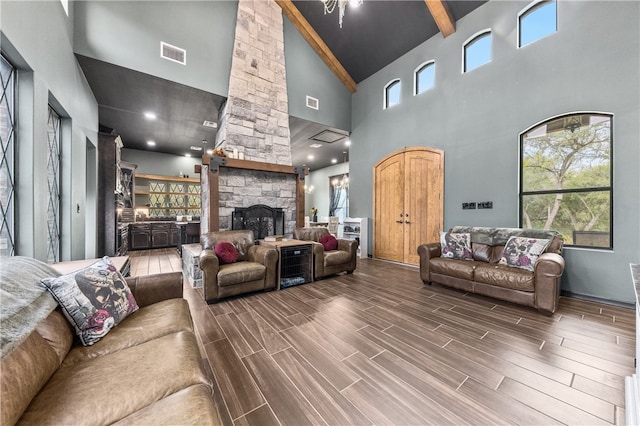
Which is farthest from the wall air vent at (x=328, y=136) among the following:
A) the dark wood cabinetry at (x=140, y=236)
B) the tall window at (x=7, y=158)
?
the dark wood cabinetry at (x=140, y=236)

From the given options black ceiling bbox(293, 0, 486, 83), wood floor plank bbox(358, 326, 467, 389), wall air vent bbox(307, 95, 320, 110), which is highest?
black ceiling bbox(293, 0, 486, 83)

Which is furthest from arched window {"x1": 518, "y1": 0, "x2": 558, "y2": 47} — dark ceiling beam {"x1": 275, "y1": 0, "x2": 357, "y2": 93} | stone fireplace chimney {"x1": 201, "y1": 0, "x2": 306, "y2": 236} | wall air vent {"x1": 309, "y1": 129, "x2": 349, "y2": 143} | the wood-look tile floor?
stone fireplace chimney {"x1": 201, "y1": 0, "x2": 306, "y2": 236}

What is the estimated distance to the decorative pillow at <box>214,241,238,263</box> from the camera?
132 inches

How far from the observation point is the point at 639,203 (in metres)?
2.88

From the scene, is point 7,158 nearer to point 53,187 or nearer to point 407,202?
point 53,187

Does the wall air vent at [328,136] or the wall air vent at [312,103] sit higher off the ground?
the wall air vent at [312,103]

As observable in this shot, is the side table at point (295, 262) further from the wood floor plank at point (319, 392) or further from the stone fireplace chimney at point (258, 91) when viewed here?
the stone fireplace chimney at point (258, 91)

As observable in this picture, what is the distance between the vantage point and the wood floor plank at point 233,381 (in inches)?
57.8

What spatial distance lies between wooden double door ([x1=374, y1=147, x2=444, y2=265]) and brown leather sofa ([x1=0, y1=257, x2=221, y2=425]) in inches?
180

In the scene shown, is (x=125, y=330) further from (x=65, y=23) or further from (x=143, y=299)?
(x=65, y=23)

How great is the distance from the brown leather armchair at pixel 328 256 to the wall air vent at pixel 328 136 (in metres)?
3.26

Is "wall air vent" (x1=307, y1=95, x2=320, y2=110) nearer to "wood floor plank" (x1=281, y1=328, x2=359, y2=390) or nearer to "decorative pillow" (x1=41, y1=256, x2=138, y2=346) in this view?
"wood floor plank" (x1=281, y1=328, x2=359, y2=390)

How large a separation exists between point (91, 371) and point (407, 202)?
5.21 m

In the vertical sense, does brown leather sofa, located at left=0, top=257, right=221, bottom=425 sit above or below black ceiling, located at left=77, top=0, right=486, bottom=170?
below
